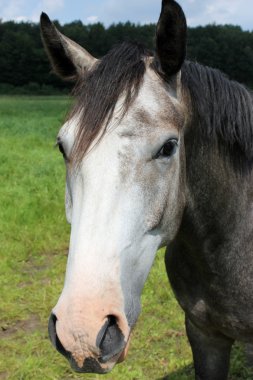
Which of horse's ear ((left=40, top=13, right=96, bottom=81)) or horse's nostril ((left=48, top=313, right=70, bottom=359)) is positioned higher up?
horse's ear ((left=40, top=13, right=96, bottom=81))

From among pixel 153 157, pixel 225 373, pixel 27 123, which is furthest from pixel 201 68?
pixel 27 123

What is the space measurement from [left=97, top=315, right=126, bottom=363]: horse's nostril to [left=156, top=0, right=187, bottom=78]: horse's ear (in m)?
1.09

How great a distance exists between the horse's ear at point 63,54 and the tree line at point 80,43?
180ft

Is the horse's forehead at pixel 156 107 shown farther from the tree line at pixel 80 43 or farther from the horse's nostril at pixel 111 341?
the tree line at pixel 80 43

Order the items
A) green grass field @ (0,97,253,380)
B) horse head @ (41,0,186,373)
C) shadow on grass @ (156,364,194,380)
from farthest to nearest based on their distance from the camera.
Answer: green grass field @ (0,97,253,380) < shadow on grass @ (156,364,194,380) < horse head @ (41,0,186,373)

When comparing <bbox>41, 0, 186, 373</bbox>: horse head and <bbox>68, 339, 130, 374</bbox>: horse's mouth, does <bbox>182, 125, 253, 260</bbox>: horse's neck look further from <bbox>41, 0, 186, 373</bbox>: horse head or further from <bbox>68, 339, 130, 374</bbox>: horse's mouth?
<bbox>68, 339, 130, 374</bbox>: horse's mouth

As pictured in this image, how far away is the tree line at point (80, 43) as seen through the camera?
57.7 meters

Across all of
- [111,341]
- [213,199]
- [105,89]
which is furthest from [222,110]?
[111,341]

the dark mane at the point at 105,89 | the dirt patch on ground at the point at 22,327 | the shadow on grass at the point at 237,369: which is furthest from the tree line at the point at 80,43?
the dark mane at the point at 105,89

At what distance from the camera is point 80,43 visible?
228ft

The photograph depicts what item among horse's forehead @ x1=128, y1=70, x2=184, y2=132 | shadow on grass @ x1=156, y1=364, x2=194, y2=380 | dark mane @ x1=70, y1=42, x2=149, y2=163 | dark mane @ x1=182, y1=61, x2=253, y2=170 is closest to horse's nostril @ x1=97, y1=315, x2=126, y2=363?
dark mane @ x1=70, y1=42, x2=149, y2=163

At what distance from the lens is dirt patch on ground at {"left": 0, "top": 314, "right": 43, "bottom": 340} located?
4757mm

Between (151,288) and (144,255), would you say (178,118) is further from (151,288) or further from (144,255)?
(151,288)

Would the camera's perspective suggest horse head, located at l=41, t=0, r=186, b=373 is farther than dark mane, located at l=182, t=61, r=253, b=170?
No
